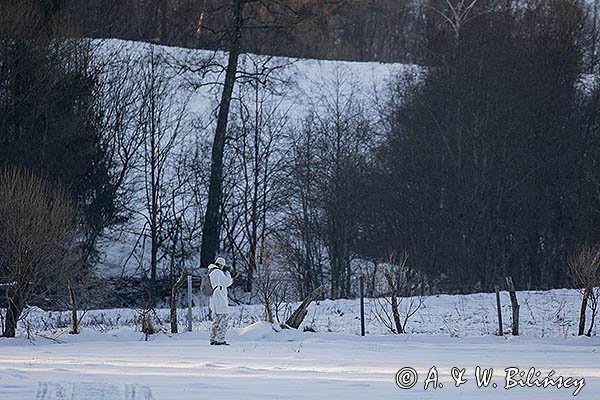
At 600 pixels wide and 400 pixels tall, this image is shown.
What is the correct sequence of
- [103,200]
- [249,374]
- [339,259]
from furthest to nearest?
[339,259]
[103,200]
[249,374]

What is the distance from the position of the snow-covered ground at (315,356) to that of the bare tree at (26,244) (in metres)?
1.19

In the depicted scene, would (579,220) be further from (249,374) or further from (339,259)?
(249,374)

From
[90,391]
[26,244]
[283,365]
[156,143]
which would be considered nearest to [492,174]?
[156,143]

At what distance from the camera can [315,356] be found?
18078 millimetres

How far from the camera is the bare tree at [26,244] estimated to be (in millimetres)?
23844

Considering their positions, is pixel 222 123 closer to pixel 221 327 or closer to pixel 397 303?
pixel 397 303

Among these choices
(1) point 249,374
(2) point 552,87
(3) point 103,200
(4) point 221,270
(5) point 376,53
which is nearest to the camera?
(1) point 249,374

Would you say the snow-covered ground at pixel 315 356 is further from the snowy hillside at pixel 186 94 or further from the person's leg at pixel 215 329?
the snowy hillside at pixel 186 94

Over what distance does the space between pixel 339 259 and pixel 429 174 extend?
5905mm

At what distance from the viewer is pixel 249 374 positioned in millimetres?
14414

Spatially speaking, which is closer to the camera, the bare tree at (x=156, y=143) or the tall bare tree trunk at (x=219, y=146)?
the tall bare tree trunk at (x=219, y=146)

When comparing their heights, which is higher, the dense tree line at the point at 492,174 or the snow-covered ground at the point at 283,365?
the dense tree line at the point at 492,174

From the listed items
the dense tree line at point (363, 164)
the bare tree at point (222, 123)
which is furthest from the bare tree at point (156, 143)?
the bare tree at point (222, 123)

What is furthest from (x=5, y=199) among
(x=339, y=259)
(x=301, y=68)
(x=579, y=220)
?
(x=301, y=68)
